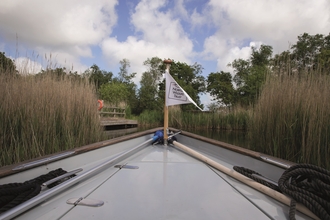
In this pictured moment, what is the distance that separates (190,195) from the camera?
1.01 metres

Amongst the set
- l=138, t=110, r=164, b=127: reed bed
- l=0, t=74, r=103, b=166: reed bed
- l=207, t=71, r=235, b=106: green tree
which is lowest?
l=138, t=110, r=164, b=127: reed bed

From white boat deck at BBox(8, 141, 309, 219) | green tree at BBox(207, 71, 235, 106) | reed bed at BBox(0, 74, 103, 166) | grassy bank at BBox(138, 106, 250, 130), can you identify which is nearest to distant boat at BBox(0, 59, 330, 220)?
white boat deck at BBox(8, 141, 309, 219)

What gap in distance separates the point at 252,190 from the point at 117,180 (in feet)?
2.56

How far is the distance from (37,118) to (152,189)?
1.48 metres

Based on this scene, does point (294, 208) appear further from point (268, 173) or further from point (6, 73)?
point (6, 73)

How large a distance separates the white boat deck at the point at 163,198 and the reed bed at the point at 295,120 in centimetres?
99

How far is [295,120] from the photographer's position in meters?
1.97

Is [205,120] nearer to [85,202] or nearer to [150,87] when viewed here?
[85,202]

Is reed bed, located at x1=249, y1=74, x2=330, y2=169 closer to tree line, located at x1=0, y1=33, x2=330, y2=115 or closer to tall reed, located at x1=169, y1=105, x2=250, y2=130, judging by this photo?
tall reed, located at x1=169, y1=105, x2=250, y2=130

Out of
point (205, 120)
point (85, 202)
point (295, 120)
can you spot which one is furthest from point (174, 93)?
point (205, 120)

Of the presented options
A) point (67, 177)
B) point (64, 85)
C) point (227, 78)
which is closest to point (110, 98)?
point (227, 78)

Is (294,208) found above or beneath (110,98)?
beneath

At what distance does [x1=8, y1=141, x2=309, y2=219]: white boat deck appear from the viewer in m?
0.82

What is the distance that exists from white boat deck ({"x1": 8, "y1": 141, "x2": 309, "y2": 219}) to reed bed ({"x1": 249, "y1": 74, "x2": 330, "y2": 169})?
990mm
